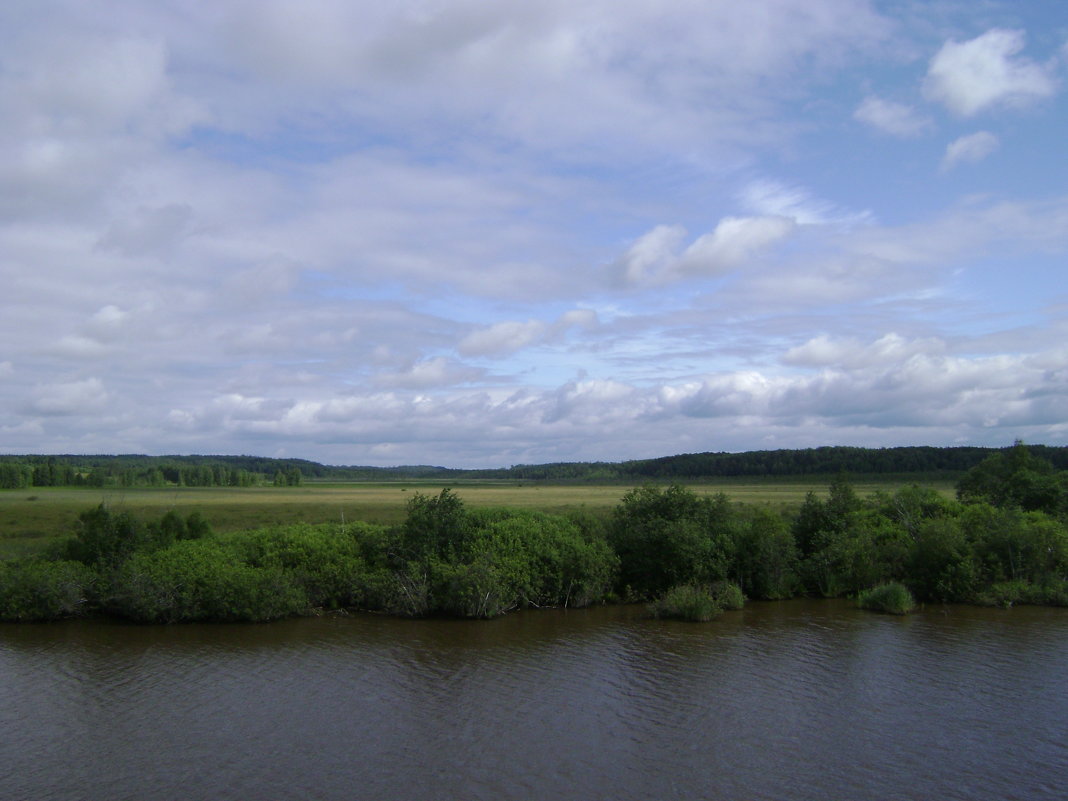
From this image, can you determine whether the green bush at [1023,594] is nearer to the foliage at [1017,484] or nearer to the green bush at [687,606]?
the foliage at [1017,484]

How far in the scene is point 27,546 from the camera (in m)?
45.3

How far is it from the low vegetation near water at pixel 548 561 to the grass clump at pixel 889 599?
0.30 feet

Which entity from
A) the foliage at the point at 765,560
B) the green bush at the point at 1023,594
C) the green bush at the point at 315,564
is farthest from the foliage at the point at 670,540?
the green bush at the point at 315,564

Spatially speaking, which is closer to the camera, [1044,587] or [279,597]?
[279,597]

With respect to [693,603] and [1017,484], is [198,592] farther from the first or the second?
[1017,484]

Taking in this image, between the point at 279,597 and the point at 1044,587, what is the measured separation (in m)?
37.8

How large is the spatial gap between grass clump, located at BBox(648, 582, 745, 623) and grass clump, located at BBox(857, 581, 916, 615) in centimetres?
625

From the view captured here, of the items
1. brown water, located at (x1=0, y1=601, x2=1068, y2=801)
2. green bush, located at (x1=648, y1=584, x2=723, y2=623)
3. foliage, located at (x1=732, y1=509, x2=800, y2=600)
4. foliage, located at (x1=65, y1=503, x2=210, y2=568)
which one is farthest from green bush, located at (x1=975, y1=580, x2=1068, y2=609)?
foliage, located at (x1=65, y1=503, x2=210, y2=568)

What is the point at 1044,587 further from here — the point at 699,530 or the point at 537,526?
the point at 537,526

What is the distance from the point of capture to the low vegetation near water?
34.9 m

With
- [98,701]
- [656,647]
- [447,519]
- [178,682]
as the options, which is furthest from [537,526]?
[98,701]

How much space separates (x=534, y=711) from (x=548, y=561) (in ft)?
54.4

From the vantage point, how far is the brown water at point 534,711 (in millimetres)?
17766

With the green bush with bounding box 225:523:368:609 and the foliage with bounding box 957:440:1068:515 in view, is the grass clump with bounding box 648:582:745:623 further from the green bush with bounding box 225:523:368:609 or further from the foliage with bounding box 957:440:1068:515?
the foliage with bounding box 957:440:1068:515
